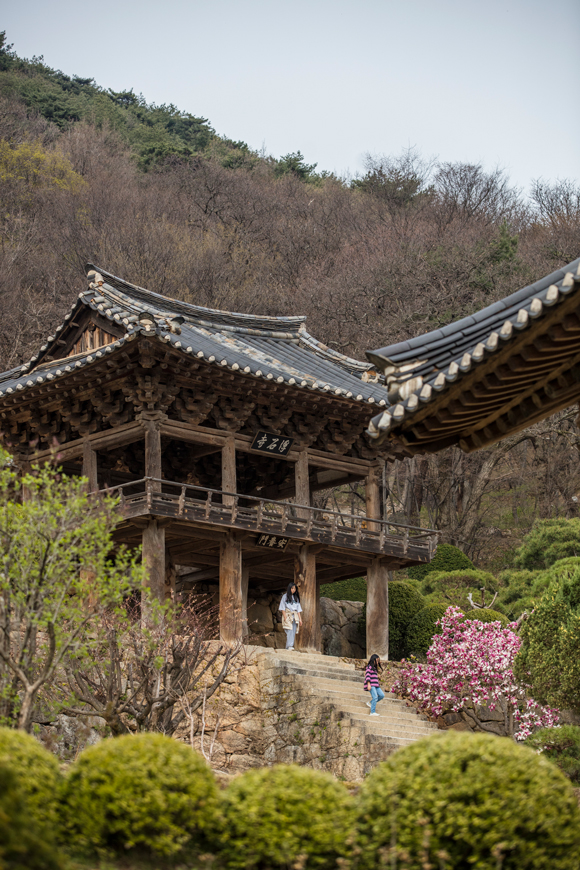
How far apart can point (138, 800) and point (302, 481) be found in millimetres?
15079

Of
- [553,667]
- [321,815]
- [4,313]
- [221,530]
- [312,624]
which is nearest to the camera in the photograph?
[321,815]

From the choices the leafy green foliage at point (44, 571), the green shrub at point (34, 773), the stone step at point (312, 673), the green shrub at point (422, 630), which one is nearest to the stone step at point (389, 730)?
the stone step at point (312, 673)

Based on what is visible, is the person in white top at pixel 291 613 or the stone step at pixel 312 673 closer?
the stone step at pixel 312 673

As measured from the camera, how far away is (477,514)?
35.2m

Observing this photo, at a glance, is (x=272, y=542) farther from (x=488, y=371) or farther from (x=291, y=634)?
(x=488, y=371)

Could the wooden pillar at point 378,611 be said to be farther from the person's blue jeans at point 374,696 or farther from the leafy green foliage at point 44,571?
the leafy green foliage at point 44,571

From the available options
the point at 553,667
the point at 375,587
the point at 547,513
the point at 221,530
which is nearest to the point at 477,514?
the point at 547,513

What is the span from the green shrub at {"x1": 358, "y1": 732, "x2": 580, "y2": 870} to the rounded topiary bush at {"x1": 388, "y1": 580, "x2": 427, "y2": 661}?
16.5 metres

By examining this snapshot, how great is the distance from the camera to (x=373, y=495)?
2173cm

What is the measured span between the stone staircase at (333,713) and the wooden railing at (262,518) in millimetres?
2306

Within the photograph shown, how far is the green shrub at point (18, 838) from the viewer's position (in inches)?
165

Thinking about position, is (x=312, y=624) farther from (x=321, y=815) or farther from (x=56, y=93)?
(x=56, y=93)

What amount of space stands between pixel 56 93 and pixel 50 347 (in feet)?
129

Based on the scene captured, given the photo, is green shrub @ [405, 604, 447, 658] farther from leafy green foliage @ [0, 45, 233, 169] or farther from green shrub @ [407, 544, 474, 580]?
leafy green foliage @ [0, 45, 233, 169]
